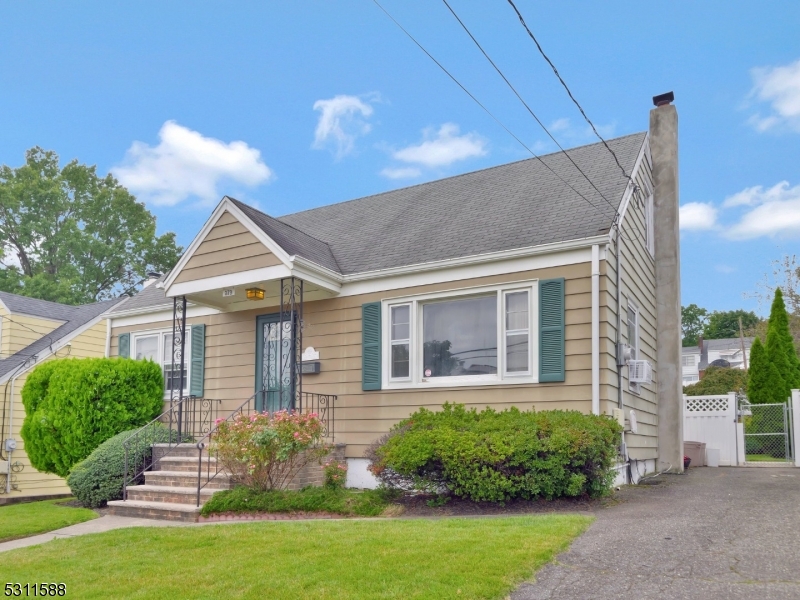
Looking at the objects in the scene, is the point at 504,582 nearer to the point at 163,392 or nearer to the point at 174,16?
the point at 163,392

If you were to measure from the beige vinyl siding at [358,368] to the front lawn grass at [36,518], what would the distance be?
3360 mm

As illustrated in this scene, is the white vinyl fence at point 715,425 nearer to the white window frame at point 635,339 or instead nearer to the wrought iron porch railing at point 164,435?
the white window frame at point 635,339

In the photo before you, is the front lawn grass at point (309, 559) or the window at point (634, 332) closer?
the front lawn grass at point (309, 559)

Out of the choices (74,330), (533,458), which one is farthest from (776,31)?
(74,330)

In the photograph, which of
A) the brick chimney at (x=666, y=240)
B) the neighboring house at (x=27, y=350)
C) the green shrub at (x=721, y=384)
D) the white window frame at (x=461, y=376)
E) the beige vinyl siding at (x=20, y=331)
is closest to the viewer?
the white window frame at (x=461, y=376)

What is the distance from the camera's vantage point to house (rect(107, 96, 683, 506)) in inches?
377

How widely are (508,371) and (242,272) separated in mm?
4421

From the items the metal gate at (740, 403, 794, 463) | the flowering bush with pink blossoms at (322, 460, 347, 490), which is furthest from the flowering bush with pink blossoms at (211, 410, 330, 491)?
the metal gate at (740, 403, 794, 463)

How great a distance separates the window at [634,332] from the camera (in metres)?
11.1

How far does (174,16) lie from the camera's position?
14.9 metres

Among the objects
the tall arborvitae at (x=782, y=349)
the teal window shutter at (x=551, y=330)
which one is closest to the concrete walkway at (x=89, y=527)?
the teal window shutter at (x=551, y=330)

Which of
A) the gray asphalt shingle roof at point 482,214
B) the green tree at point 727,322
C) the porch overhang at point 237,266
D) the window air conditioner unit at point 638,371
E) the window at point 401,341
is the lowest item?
the window air conditioner unit at point 638,371

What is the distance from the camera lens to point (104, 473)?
34.2 ft

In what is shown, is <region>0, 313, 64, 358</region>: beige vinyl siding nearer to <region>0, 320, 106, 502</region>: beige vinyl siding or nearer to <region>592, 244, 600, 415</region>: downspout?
<region>0, 320, 106, 502</region>: beige vinyl siding
